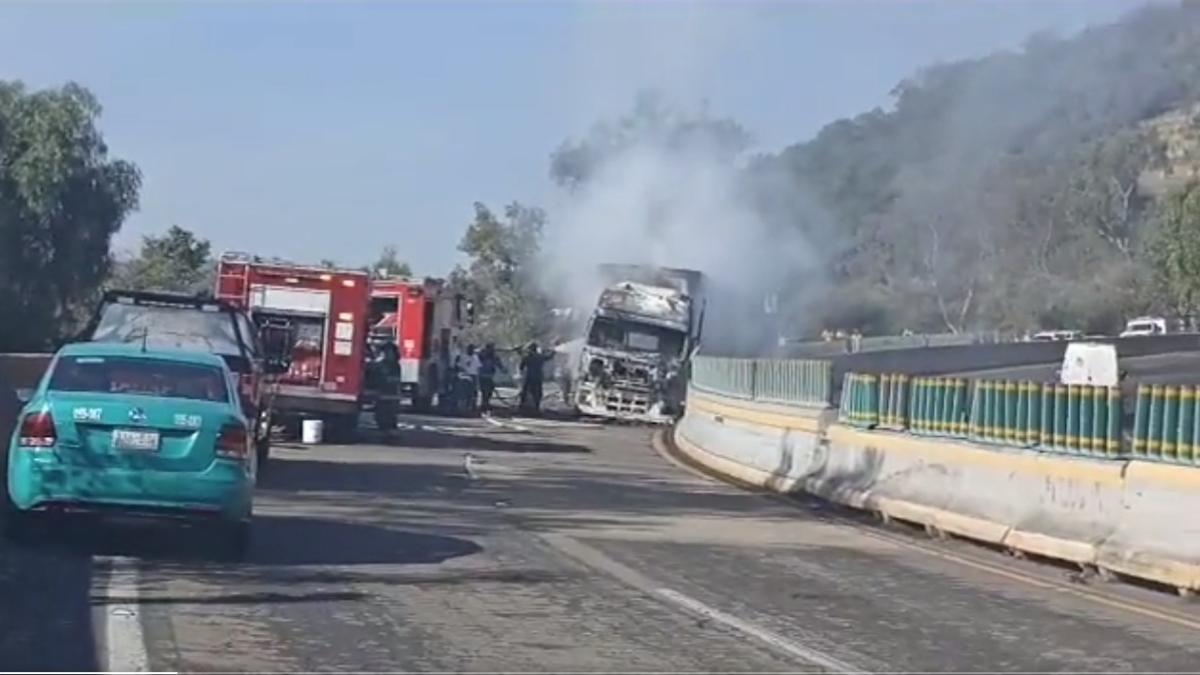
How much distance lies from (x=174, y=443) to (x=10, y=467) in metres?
1.36

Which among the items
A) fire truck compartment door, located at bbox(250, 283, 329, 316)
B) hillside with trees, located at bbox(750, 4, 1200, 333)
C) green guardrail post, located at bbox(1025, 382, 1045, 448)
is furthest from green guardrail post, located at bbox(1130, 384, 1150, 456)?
hillside with trees, located at bbox(750, 4, 1200, 333)

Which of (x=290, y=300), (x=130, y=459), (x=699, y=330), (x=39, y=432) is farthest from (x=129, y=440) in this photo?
(x=699, y=330)

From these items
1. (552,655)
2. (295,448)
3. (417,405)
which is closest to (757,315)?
(417,405)

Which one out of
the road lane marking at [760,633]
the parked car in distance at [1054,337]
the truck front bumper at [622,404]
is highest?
the parked car in distance at [1054,337]

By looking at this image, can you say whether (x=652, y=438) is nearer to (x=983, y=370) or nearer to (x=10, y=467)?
(x=983, y=370)

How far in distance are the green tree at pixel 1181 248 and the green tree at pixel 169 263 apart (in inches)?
1483

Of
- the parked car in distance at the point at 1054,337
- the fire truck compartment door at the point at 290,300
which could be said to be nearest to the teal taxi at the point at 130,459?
the fire truck compartment door at the point at 290,300

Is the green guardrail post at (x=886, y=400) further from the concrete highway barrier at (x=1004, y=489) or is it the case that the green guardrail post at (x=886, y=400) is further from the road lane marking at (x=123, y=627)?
the road lane marking at (x=123, y=627)

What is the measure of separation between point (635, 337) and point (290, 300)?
53.5 ft

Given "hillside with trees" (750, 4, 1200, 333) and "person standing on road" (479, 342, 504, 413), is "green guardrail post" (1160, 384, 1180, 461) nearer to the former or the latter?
"person standing on road" (479, 342, 504, 413)

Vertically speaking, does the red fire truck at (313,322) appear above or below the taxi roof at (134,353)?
above

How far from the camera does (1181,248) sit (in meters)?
88.4

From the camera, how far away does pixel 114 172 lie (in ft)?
228

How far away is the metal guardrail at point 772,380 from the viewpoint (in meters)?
28.8
